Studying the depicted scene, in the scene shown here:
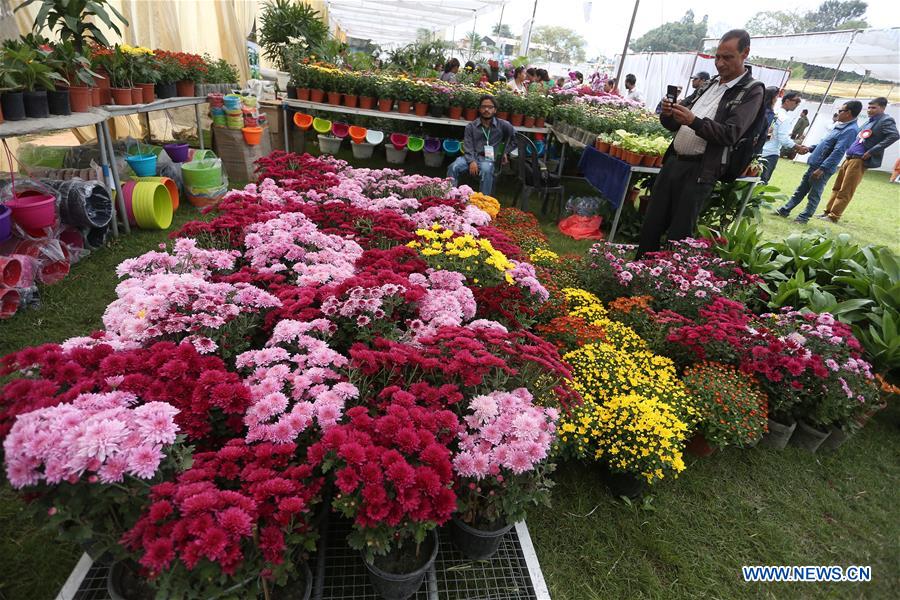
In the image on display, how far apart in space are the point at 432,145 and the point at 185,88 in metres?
3.89

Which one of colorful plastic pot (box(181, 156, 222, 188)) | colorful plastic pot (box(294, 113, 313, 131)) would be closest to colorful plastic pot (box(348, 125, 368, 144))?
colorful plastic pot (box(294, 113, 313, 131))

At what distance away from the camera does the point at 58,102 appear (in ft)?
13.1

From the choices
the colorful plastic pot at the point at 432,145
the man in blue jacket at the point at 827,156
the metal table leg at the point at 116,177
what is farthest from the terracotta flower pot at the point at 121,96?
the man in blue jacket at the point at 827,156

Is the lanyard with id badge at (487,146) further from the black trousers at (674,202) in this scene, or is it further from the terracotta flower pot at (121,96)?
the terracotta flower pot at (121,96)

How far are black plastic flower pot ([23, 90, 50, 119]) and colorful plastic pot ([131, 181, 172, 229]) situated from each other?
41.6 inches

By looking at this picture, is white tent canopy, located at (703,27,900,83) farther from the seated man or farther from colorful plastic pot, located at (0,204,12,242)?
colorful plastic pot, located at (0,204,12,242)

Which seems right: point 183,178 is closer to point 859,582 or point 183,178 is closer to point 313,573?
point 313,573

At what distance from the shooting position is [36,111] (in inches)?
150

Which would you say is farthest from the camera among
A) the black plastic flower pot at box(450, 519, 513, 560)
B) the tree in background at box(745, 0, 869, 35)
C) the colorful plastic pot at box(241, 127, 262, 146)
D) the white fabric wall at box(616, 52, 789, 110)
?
the tree in background at box(745, 0, 869, 35)

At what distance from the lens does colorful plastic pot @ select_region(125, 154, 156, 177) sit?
17.2 feet

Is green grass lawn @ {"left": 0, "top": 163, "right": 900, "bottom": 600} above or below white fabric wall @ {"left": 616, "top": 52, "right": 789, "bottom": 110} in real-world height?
below

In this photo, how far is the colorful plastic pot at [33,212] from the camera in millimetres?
3557

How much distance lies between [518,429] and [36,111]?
467 centimetres

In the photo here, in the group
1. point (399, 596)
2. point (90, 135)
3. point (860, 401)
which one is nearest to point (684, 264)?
point (860, 401)
